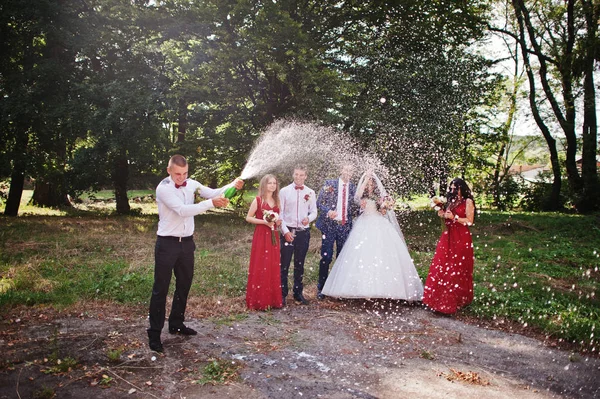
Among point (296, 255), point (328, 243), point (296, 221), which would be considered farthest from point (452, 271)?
point (296, 221)

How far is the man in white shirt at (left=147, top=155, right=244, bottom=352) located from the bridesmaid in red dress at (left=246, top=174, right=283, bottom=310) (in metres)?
1.54

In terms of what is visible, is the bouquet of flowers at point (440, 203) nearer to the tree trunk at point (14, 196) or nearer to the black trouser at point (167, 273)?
the black trouser at point (167, 273)

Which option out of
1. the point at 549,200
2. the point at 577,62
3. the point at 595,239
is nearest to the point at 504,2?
the point at 577,62

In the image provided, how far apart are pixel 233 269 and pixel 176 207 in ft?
15.4

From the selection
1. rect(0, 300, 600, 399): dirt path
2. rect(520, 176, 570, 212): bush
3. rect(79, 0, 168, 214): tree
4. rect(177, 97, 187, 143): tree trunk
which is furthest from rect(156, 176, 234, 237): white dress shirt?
rect(520, 176, 570, 212): bush

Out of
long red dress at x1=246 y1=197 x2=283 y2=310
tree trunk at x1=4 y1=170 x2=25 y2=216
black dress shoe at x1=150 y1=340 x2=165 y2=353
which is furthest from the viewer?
tree trunk at x1=4 y1=170 x2=25 y2=216

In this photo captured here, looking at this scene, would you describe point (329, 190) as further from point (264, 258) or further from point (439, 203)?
point (439, 203)

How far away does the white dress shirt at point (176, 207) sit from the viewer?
5312 mm

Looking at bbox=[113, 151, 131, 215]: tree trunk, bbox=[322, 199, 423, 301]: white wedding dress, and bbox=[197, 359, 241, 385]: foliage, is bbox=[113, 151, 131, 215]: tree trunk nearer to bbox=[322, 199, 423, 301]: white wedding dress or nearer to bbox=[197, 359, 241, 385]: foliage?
bbox=[322, 199, 423, 301]: white wedding dress

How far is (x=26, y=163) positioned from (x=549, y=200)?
29434mm

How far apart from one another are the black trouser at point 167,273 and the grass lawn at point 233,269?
4.46 ft

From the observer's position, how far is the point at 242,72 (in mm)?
18656

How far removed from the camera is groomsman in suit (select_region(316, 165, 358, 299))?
315 inches

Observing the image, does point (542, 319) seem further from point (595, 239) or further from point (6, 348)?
point (595, 239)
